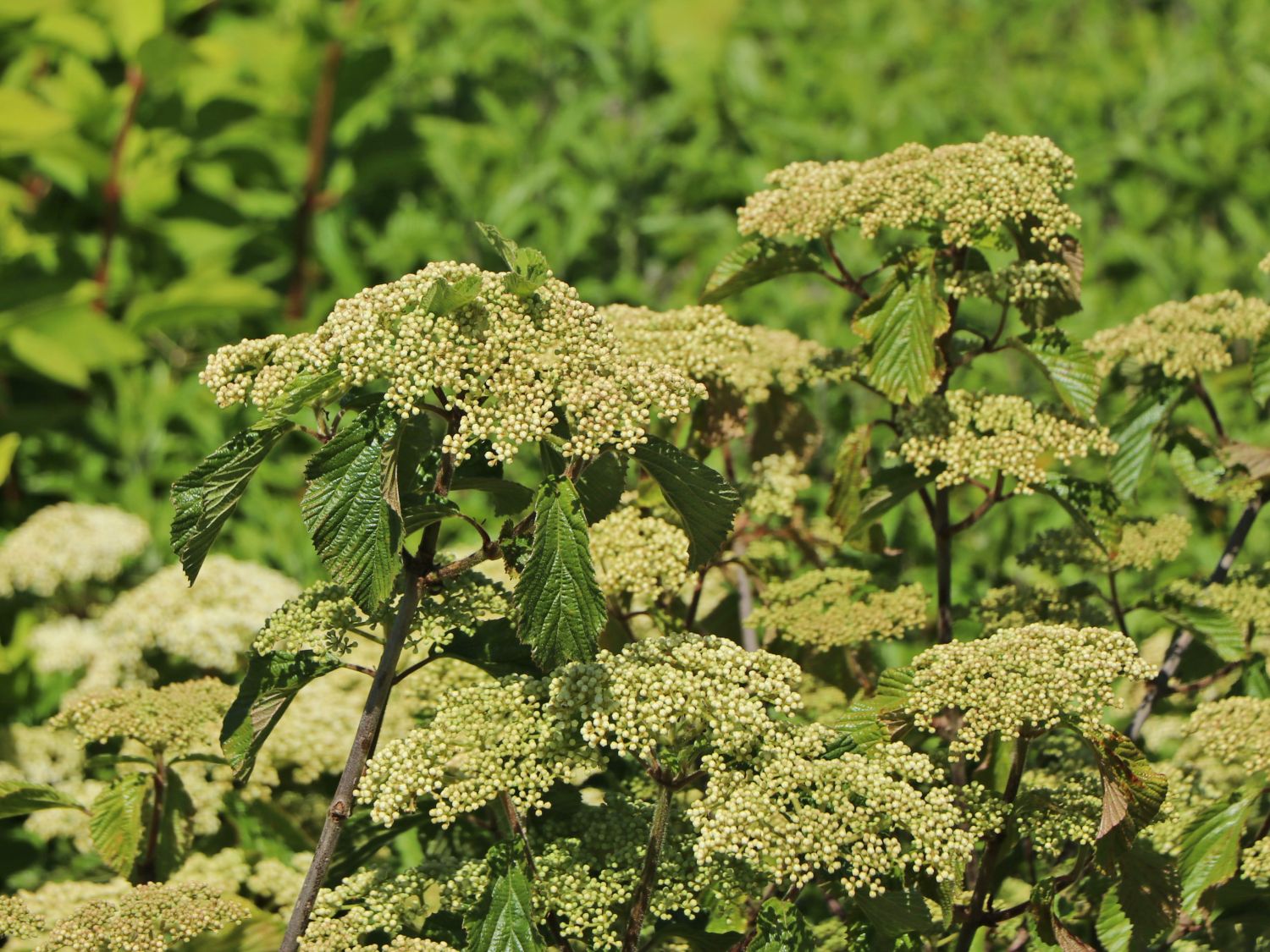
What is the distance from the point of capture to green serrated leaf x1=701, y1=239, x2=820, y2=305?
2.60m

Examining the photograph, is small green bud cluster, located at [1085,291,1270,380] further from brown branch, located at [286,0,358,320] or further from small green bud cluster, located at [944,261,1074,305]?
brown branch, located at [286,0,358,320]

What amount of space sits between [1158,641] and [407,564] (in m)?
1.99

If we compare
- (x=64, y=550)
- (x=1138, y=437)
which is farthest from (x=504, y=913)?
(x=64, y=550)

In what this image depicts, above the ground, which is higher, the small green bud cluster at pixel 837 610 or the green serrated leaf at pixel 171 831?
the small green bud cluster at pixel 837 610

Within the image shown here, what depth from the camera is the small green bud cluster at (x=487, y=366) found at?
1823mm

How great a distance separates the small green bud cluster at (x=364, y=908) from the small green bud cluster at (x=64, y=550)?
2089 millimetres

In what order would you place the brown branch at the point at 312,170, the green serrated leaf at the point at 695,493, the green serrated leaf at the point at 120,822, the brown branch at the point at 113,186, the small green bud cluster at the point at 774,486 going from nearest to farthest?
the green serrated leaf at the point at 695,493
the green serrated leaf at the point at 120,822
the small green bud cluster at the point at 774,486
the brown branch at the point at 113,186
the brown branch at the point at 312,170

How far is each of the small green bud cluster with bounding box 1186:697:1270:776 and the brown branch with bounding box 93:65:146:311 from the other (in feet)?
14.4

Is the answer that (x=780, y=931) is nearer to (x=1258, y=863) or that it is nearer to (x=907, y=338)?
(x=1258, y=863)

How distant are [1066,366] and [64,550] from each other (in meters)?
2.72

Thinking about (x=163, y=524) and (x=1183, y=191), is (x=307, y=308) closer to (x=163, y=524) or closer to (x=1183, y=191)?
(x=163, y=524)

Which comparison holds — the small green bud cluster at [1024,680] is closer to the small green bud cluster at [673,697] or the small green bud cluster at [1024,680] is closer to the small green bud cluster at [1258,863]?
the small green bud cluster at [673,697]

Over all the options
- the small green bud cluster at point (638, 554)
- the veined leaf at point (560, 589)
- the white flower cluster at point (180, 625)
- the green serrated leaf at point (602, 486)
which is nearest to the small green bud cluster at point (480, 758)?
Result: the veined leaf at point (560, 589)

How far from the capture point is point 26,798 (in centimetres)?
237
